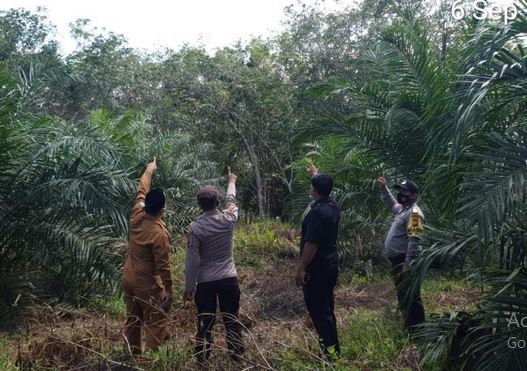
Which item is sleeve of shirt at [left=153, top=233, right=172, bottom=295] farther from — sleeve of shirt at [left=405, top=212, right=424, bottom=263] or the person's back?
sleeve of shirt at [left=405, top=212, right=424, bottom=263]

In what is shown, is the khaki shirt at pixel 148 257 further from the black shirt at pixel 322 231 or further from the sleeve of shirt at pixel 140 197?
the black shirt at pixel 322 231

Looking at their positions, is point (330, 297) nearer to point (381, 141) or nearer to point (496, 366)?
point (496, 366)

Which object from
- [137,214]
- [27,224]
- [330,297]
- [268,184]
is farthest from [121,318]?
[268,184]

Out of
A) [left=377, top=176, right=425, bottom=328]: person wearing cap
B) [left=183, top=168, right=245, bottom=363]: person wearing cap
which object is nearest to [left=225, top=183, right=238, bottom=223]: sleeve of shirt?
[left=183, top=168, right=245, bottom=363]: person wearing cap

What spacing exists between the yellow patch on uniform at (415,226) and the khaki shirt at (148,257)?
2.29 metres

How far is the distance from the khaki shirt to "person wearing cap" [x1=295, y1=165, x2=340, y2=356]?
1195 mm

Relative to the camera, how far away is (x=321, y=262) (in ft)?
19.0

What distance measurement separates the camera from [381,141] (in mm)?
8656

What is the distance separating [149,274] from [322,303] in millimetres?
1566

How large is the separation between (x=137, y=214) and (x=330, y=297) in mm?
1907

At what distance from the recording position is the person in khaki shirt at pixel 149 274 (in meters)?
5.95

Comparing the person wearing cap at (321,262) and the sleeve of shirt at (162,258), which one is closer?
the person wearing cap at (321,262)

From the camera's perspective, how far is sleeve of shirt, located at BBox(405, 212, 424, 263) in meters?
6.35

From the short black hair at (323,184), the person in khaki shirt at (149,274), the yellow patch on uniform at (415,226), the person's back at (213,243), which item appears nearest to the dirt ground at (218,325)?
the person in khaki shirt at (149,274)
